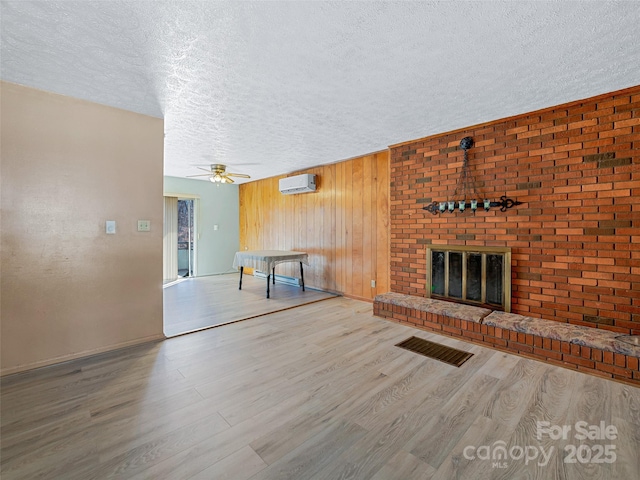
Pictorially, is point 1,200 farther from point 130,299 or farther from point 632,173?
point 632,173

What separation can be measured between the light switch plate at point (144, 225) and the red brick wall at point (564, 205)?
11.1 ft

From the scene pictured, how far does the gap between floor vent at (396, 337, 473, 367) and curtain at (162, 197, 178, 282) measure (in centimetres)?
577

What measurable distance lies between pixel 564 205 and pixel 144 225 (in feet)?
13.9

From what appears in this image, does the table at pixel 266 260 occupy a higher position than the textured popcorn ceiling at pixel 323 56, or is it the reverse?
the textured popcorn ceiling at pixel 323 56

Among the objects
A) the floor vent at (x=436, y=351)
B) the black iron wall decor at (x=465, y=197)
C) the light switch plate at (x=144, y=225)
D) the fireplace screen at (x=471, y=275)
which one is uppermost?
the black iron wall decor at (x=465, y=197)

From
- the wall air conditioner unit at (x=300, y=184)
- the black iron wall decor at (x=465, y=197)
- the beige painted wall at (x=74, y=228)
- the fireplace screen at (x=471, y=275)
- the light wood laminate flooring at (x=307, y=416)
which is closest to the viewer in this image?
the light wood laminate flooring at (x=307, y=416)

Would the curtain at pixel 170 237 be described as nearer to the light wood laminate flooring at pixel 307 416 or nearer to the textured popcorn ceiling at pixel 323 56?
the textured popcorn ceiling at pixel 323 56

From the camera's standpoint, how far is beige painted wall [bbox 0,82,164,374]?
227 centimetres

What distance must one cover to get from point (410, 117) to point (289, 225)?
12.2ft

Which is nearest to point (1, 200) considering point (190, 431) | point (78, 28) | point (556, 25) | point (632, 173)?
point (78, 28)

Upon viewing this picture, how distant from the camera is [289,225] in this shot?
6.14 metres

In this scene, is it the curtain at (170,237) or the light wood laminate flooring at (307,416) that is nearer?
the light wood laminate flooring at (307,416)

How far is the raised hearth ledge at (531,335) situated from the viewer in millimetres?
2137

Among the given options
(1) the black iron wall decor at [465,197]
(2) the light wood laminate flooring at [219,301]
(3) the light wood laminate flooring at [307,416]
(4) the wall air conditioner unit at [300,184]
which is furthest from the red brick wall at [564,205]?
(2) the light wood laminate flooring at [219,301]
